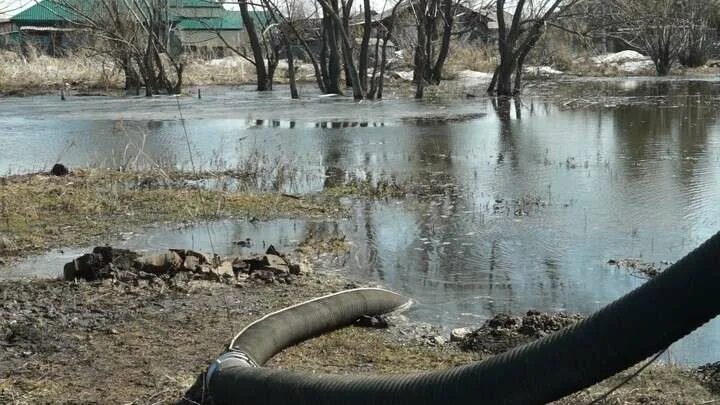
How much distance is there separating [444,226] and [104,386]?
550cm

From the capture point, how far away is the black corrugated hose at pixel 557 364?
9.80 ft

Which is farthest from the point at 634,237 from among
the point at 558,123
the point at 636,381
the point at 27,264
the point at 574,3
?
the point at 574,3

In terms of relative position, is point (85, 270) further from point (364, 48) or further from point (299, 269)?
point (364, 48)

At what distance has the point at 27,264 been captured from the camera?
7625 millimetres

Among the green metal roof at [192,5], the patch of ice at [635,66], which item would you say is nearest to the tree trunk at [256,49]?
the green metal roof at [192,5]

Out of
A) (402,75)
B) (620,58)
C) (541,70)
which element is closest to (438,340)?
(402,75)

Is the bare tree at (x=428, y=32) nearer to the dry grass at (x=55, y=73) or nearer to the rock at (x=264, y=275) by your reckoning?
the dry grass at (x=55, y=73)

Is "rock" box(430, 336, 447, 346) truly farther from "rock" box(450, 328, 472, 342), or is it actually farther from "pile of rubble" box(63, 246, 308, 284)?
"pile of rubble" box(63, 246, 308, 284)

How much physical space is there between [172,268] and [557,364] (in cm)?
413

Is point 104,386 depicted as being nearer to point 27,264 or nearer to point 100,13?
point 27,264

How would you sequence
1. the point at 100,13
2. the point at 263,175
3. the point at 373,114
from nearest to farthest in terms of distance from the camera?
1. the point at 263,175
2. the point at 373,114
3. the point at 100,13

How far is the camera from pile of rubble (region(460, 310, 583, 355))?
538cm

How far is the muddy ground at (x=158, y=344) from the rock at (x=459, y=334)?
0.09m

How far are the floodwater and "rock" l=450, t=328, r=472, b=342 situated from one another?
293 millimetres
